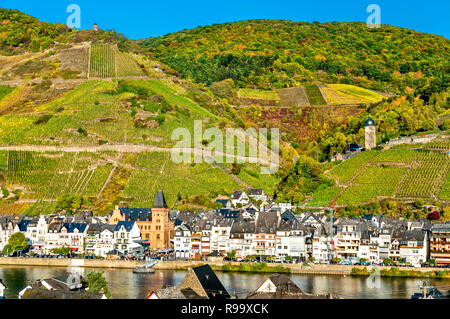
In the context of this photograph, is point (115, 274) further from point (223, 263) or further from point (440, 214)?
point (440, 214)

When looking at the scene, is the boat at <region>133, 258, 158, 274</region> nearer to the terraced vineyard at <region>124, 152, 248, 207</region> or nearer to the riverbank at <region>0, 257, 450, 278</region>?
the riverbank at <region>0, 257, 450, 278</region>

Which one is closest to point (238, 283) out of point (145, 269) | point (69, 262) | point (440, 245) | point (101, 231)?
point (145, 269)

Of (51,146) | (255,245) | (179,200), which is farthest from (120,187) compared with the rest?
(255,245)

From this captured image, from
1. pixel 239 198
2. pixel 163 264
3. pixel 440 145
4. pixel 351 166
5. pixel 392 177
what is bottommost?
pixel 163 264

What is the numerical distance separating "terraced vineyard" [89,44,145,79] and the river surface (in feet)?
274

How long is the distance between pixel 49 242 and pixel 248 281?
3142cm

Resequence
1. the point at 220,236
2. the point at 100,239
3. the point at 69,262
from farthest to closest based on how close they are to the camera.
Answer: the point at 100,239 < the point at 220,236 < the point at 69,262

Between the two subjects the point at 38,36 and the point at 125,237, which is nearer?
the point at 125,237

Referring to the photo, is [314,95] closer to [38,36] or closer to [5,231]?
[38,36]

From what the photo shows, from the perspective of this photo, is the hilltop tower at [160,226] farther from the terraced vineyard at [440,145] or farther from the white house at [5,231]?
the terraced vineyard at [440,145]

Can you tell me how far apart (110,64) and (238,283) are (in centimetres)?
10645

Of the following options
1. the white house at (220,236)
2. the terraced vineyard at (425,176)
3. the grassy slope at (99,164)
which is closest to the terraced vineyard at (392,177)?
the terraced vineyard at (425,176)

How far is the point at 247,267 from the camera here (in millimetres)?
63062
